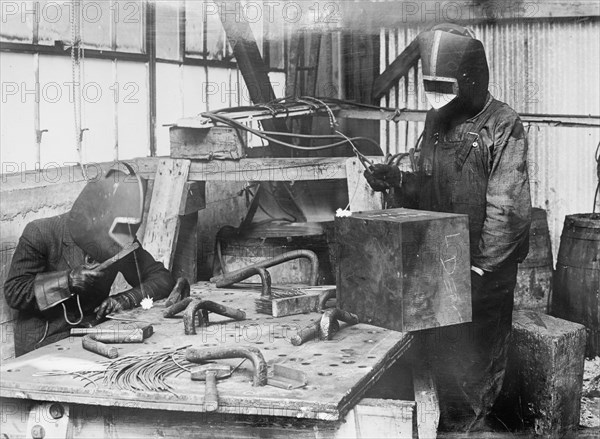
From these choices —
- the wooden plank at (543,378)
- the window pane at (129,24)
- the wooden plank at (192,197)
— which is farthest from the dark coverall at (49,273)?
the wooden plank at (543,378)

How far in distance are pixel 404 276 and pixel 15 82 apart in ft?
8.08

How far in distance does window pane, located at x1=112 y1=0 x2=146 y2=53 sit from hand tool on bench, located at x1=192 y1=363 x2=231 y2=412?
3.16 metres

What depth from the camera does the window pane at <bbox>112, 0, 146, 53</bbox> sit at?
17.1ft

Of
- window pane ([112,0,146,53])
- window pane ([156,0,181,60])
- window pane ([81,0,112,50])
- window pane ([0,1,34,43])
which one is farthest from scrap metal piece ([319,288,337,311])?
window pane ([156,0,181,60])

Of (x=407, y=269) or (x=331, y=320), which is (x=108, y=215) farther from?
(x=407, y=269)

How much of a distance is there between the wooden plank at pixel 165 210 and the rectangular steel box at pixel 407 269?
59.7 inches

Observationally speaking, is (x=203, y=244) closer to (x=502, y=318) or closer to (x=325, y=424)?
(x=502, y=318)

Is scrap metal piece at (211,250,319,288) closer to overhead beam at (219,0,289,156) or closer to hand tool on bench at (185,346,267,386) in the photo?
hand tool on bench at (185,346,267,386)

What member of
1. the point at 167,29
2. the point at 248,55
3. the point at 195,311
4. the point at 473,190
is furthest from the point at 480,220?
the point at 167,29

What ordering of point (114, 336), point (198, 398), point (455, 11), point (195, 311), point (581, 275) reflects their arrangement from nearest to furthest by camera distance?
1. point (198, 398)
2. point (114, 336)
3. point (195, 311)
4. point (581, 275)
5. point (455, 11)

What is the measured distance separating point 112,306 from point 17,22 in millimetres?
1725

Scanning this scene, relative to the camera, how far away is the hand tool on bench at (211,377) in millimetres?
2385

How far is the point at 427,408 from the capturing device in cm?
375

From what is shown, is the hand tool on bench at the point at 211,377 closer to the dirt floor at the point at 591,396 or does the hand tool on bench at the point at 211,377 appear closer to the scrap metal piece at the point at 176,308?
the scrap metal piece at the point at 176,308
